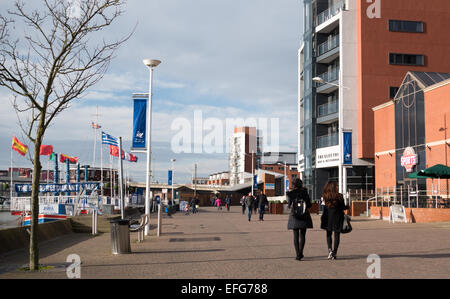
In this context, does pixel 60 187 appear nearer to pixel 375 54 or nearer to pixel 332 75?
pixel 332 75

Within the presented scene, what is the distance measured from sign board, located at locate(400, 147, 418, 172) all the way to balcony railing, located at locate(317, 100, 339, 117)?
14.5m

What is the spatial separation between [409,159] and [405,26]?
17147mm

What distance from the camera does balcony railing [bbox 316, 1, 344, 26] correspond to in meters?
49.6

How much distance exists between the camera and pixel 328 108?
50.7 meters

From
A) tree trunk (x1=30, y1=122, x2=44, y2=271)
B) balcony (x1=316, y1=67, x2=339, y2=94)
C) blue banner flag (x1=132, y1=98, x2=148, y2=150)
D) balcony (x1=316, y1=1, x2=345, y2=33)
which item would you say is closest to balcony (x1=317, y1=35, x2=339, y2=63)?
balcony (x1=316, y1=1, x2=345, y2=33)

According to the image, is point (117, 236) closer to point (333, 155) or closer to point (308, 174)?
point (333, 155)

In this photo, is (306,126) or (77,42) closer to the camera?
(77,42)

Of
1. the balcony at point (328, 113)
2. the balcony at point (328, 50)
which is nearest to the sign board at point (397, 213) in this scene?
the balcony at point (328, 113)

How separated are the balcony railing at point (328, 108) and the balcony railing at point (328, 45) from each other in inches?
203

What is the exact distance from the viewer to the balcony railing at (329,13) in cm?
4959

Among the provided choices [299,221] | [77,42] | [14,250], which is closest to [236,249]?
[299,221]
